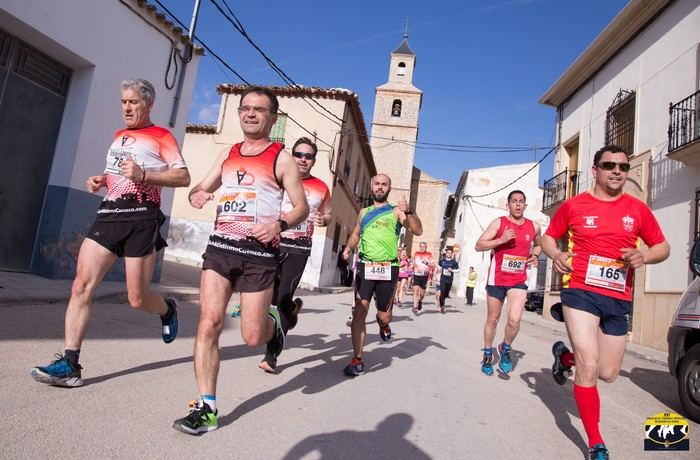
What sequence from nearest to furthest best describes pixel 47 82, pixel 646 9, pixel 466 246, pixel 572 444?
pixel 572 444 < pixel 47 82 < pixel 646 9 < pixel 466 246

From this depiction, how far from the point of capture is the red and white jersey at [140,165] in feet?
11.5

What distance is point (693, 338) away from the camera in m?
4.66

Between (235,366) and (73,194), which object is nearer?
(235,366)

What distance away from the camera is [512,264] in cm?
576

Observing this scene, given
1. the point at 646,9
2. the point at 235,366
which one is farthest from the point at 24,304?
the point at 646,9

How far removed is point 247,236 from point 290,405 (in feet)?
4.14

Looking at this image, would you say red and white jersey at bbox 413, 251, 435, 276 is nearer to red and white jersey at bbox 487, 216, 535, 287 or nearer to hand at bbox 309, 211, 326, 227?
red and white jersey at bbox 487, 216, 535, 287

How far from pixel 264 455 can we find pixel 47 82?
7996 millimetres

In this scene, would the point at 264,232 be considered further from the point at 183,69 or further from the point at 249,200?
the point at 183,69

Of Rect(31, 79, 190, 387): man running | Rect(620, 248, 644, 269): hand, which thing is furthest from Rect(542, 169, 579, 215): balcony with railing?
Rect(31, 79, 190, 387): man running

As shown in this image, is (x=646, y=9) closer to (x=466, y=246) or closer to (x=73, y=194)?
(x=73, y=194)

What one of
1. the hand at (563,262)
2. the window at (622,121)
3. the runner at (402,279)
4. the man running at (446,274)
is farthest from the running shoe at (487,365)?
the window at (622,121)

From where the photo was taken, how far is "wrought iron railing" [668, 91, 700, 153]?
10.9 m

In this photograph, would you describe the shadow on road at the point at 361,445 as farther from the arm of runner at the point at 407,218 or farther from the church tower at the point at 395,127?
the church tower at the point at 395,127
